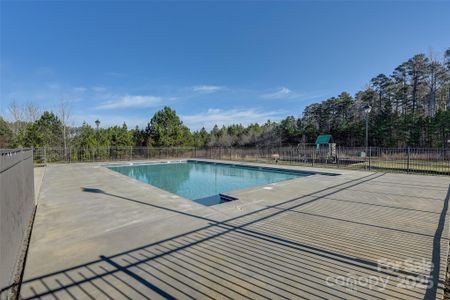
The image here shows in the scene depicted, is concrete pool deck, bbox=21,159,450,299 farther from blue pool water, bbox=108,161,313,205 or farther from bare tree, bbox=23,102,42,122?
bare tree, bbox=23,102,42,122

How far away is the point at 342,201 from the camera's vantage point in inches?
204

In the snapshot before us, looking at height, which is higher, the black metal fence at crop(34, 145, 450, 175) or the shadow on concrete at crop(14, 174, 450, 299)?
the black metal fence at crop(34, 145, 450, 175)

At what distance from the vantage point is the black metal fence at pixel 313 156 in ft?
37.9

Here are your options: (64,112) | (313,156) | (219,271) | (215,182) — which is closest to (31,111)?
(64,112)

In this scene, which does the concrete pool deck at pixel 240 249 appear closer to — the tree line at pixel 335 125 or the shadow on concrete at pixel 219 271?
the shadow on concrete at pixel 219 271

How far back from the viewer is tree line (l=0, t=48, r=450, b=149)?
17984mm

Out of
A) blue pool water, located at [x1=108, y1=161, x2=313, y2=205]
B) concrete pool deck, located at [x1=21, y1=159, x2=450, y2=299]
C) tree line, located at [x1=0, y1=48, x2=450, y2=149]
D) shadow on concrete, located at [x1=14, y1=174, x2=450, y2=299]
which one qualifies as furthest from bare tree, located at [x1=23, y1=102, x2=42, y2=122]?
shadow on concrete, located at [x1=14, y1=174, x2=450, y2=299]

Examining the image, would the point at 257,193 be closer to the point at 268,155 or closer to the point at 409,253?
the point at 409,253

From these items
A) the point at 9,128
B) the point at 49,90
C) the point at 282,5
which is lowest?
the point at 9,128

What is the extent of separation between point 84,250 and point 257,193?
4080 millimetres

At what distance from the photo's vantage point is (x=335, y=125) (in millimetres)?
30109

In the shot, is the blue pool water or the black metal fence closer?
the blue pool water

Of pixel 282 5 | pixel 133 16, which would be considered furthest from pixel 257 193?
pixel 133 16

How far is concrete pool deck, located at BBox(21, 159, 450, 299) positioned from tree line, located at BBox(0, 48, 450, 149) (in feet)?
43.7
